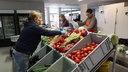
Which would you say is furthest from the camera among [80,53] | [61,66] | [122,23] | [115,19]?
[115,19]

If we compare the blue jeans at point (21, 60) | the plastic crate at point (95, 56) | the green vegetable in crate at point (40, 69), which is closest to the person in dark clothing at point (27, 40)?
the blue jeans at point (21, 60)

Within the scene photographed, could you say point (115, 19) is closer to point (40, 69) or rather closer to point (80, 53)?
point (80, 53)

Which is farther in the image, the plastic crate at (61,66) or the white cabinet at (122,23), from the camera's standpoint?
the white cabinet at (122,23)

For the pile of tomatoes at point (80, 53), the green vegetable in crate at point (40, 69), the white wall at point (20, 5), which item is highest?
the white wall at point (20, 5)

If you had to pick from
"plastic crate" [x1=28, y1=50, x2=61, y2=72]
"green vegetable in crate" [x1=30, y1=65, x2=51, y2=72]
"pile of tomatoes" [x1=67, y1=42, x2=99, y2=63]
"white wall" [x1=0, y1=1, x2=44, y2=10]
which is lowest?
"green vegetable in crate" [x1=30, y1=65, x2=51, y2=72]

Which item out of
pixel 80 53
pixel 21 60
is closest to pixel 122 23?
pixel 80 53

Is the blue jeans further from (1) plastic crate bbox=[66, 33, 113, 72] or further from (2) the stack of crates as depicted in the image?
(1) plastic crate bbox=[66, 33, 113, 72]

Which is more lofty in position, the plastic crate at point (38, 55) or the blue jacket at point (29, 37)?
the blue jacket at point (29, 37)

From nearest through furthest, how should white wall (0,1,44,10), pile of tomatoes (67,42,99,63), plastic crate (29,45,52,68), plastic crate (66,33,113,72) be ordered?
plastic crate (66,33,113,72) → pile of tomatoes (67,42,99,63) → plastic crate (29,45,52,68) → white wall (0,1,44,10)

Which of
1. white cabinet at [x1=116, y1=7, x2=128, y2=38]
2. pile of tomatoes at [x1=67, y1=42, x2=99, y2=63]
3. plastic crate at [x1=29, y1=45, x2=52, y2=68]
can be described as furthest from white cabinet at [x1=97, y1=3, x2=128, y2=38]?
pile of tomatoes at [x1=67, y1=42, x2=99, y2=63]

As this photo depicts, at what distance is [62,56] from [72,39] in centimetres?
33

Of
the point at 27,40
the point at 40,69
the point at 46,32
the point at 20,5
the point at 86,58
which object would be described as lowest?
the point at 40,69

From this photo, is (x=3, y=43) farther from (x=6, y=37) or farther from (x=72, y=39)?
(x=72, y=39)

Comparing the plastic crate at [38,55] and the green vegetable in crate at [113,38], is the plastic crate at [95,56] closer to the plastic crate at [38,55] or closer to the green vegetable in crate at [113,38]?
the green vegetable in crate at [113,38]
